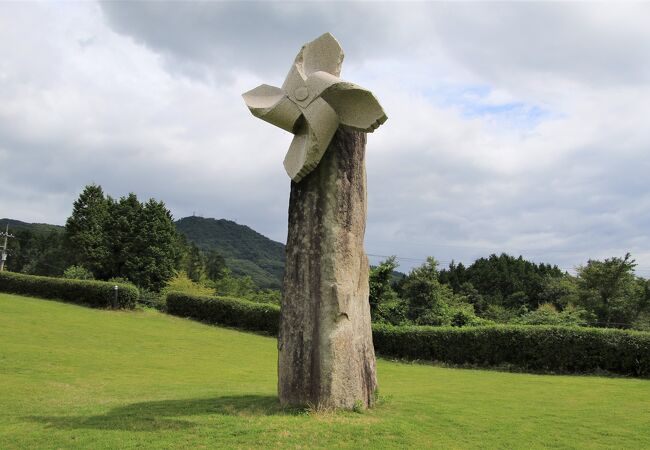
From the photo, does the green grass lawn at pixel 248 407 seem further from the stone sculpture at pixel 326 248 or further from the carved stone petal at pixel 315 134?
the carved stone petal at pixel 315 134

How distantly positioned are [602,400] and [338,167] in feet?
26.5

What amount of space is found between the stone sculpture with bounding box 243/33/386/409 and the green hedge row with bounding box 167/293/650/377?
1489 centimetres

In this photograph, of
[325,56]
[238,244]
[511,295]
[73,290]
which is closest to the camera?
[325,56]

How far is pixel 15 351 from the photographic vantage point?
17.5 m

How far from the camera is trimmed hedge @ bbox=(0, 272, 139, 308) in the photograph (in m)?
32.7

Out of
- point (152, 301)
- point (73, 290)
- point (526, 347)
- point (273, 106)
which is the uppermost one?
point (273, 106)

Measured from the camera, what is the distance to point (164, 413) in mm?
9344

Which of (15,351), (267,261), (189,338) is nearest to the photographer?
(15,351)

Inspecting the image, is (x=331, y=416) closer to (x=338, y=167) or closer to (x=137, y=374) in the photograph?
(x=338, y=167)

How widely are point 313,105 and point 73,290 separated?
28.7 meters

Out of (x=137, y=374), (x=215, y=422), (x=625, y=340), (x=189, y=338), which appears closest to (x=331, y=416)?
(x=215, y=422)

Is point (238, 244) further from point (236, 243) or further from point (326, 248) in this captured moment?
point (326, 248)

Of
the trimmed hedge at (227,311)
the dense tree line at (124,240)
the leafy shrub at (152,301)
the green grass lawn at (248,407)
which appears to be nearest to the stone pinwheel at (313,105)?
the green grass lawn at (248,407)

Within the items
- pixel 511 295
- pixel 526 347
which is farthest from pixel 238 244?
pixel 526 347
